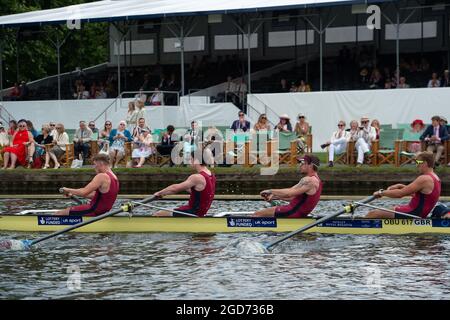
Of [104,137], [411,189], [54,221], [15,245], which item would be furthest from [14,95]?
[411,189]

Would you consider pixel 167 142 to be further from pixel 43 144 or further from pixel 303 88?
pixel 303 88

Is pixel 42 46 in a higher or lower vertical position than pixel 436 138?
higher

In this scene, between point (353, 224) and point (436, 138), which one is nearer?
point (353, 224)

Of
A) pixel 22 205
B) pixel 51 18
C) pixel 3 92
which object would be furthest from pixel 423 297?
pixel 3 92

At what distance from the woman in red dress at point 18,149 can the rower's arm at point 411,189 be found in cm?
1523

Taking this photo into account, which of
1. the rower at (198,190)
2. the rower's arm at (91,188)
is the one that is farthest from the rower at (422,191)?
the rower's arm at (91,188)

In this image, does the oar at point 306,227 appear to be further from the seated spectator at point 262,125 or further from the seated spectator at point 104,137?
the seated spectator at point 104,137

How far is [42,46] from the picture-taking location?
49.6 metres

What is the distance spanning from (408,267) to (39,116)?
Result: 24.3 m

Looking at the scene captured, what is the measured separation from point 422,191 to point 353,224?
4.69 feet

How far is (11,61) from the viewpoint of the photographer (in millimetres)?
49062
